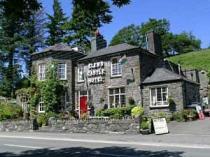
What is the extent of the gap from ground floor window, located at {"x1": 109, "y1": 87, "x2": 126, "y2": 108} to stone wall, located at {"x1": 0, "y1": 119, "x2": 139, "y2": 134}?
637cm

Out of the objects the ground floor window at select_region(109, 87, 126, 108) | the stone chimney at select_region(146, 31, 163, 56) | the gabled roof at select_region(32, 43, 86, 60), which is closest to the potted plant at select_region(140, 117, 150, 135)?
the ground floor window at select_region(109, 87, 126, 108)

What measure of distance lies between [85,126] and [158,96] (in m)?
7.44

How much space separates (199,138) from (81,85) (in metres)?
18.6

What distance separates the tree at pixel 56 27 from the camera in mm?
63219

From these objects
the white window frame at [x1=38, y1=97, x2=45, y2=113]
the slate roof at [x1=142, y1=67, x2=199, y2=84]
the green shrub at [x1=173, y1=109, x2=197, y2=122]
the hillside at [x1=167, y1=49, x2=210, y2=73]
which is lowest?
the green shrub at [x1=173, y1=109, x2=197, y2=122]

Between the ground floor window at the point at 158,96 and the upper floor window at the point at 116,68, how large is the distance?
3.89 metres

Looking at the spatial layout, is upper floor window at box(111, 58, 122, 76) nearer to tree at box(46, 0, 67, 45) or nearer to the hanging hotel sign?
the hanging hotel sign

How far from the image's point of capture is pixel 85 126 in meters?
29.1

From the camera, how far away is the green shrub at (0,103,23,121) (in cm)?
3758

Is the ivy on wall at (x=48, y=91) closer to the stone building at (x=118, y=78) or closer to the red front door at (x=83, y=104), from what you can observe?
the stone building at (x=118, y=78)

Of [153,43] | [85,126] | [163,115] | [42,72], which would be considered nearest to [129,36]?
[42,72]

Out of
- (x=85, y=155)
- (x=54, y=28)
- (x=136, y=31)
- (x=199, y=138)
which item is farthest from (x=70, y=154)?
(x=136, y=31)

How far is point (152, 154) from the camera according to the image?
1519 cm

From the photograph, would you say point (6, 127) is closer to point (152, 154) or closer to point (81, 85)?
point (81, 85)
